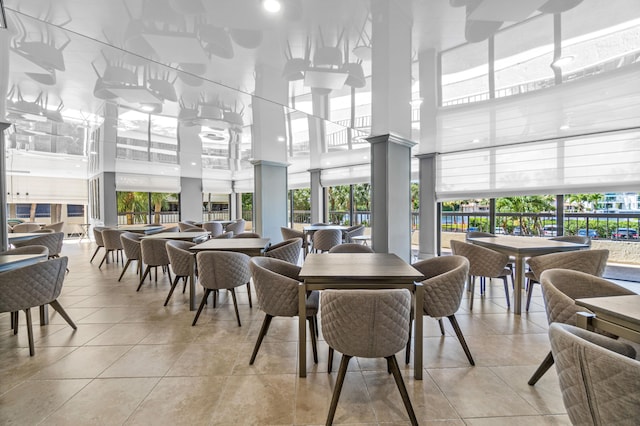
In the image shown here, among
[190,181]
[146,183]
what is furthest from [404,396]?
[190,181]

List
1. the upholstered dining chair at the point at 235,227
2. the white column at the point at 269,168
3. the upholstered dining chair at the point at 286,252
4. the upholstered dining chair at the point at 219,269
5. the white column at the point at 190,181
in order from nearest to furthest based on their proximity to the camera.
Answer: the upholstered dining chair at the point at 219,269, the upholstered dining chair at the point at 286,252, the white column at the point at 269,168, the white column at the point at 190,181, the upholstered dining chair at the point at 235,227

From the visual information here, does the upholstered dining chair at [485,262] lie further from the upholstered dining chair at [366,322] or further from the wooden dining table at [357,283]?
the upholstered dining chair at [366,322]

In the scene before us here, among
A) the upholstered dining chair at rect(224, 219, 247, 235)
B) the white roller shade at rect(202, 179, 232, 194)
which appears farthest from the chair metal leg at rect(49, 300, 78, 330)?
the white roller shade at rect(202, 179, 232, 194)

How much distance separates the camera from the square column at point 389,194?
4699 mm

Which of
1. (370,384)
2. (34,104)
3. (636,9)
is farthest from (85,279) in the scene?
(636,9)

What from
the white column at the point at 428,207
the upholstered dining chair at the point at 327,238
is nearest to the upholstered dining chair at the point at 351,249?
the upholstered dining chair at the point at 327,238

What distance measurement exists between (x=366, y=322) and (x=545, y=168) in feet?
18.4

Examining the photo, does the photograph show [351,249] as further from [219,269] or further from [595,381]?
[595,381]

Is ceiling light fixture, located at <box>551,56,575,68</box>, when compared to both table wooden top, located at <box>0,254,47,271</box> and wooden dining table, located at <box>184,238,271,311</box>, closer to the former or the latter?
wooden dining table, located at <box>184,238,271,311</box>

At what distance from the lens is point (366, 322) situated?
157cm

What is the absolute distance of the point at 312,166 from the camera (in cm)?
888

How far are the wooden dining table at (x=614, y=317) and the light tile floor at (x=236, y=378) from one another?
670 mm

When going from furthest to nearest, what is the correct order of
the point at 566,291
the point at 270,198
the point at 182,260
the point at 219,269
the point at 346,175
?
the point at 346,175
the point at 270,198
the point at 182,260
the point at 219,269
the point at 566,291

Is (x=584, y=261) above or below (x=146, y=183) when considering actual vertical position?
below
